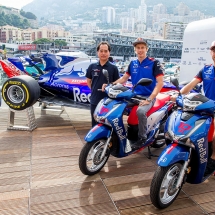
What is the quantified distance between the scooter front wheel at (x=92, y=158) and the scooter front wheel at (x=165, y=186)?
840 millimetres

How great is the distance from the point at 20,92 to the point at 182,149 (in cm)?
322

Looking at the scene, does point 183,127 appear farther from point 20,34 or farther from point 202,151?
point 20,34

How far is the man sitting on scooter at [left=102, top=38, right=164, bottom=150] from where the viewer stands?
3238 mm

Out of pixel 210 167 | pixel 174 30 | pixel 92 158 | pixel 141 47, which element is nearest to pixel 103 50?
pixel 141 47

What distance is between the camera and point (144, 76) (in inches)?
132

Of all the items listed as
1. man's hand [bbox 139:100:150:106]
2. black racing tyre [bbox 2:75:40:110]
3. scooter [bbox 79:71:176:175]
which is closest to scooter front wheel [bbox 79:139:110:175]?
scooter [bbox 79:71:176:175]

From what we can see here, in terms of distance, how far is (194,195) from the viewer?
2.81 meters

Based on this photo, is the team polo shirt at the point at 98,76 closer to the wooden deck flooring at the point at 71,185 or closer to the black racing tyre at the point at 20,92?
the wooden deck flooring at the point at 71,185

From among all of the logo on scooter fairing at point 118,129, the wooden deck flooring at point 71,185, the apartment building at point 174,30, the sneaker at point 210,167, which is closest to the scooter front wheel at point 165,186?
the wooden deck flooring at point 71,185

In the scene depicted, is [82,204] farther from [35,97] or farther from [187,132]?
[35,97]

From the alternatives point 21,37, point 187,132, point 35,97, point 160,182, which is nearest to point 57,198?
point 160,182

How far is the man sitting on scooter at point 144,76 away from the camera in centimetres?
324

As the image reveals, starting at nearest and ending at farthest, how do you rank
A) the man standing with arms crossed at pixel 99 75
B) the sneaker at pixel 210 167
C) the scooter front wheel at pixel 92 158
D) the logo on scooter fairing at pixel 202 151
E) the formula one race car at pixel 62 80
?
1. the logo on scooter fairing at pixel 202 151
2. the sneaker at pixel 210 167
3. the scooter front wheel at pixel 92 158
4. the man standing with arms crossed at pixel 99 75
5. the formula one race car at pixel 62 80

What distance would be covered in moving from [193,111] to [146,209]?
1004 millimetres
